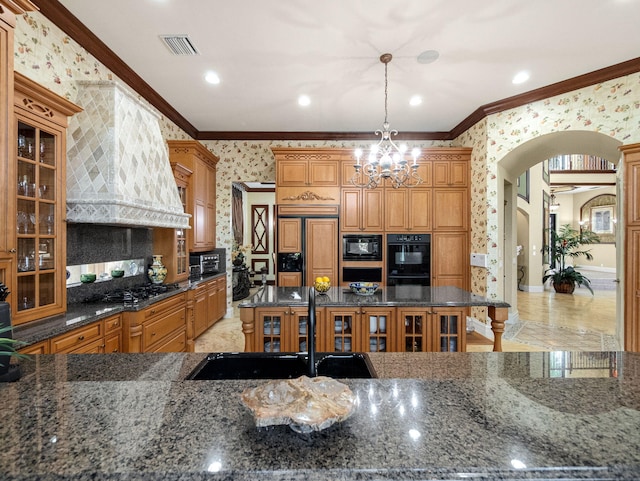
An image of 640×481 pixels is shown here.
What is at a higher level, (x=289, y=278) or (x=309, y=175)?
(x=309, y=175)

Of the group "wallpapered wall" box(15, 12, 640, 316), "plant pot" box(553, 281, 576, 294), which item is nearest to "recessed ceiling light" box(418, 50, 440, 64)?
"wallpapered wall" box(15, 12, 640, 316)

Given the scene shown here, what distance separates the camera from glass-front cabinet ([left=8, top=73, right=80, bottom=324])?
1.98 meters

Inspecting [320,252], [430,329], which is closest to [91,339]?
[430,329]

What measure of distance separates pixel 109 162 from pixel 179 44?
127 cm

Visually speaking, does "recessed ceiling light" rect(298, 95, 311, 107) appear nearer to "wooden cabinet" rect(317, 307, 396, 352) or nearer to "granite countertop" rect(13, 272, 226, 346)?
"wooden cabinet" rect(317, 307, 396, 352)

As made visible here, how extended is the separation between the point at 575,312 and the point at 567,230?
4034 millimetres

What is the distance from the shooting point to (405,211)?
4.78m

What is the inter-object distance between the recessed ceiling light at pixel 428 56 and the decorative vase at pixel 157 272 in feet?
11.7

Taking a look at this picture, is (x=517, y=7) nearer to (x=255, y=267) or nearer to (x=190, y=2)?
(x=190, y=2)

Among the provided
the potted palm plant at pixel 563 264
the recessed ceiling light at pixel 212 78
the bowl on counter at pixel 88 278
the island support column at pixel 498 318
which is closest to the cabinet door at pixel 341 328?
the island support column at pixel 498 318

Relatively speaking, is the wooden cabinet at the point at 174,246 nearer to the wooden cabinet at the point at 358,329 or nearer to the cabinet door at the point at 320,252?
the cabinet door at the point at 320,252

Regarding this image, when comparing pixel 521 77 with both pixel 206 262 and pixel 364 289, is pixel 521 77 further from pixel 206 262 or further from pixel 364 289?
pixel 206 262

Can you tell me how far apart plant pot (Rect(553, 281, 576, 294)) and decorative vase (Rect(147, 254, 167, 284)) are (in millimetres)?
8525

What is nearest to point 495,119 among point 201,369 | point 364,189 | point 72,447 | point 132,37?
point 364,189
